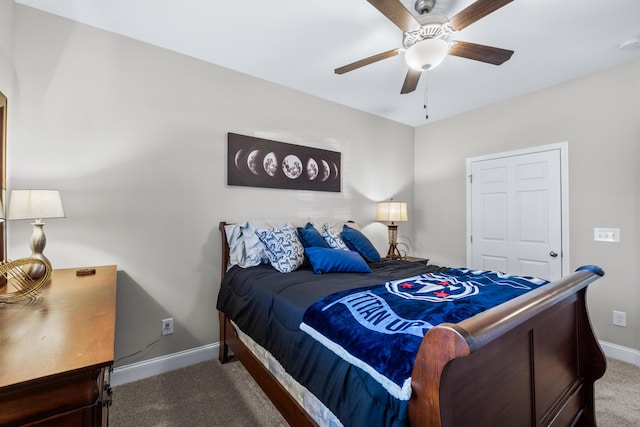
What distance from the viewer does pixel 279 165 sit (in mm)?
2922

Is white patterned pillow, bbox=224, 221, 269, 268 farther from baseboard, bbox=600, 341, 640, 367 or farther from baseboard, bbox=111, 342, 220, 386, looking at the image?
baseboard, bbox=600, 341, 640, 367

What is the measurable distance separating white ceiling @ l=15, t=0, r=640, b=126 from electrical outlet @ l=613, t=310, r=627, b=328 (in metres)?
2.23

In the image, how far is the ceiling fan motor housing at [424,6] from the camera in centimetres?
176

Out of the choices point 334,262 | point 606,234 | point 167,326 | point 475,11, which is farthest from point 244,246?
point 606,234

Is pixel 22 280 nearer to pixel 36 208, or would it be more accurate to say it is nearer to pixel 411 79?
pixel 36 208

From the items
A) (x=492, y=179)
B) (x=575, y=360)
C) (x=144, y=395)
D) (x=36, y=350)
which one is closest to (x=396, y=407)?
(x=36, y=350)

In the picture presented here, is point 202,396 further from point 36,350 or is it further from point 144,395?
point 36,350

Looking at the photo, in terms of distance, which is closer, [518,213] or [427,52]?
[427,52]

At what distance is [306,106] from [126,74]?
1.64 m

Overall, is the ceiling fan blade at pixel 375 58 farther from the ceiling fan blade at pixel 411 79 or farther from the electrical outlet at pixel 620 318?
the electrical outlet at pixel 620 318

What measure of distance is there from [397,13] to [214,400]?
104 inches

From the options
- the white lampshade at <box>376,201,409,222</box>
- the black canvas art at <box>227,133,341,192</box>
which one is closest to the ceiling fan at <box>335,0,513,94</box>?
the black canvas art at <box>227,133,341,192</box>

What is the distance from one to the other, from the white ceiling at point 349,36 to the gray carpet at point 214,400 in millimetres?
2626

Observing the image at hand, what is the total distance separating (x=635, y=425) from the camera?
176 centimetres
